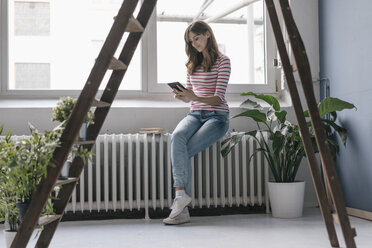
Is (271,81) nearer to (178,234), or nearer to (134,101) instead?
(134,101)

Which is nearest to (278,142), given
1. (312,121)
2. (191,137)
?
(191,137)

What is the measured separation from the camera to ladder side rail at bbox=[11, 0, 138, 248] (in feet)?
5.17

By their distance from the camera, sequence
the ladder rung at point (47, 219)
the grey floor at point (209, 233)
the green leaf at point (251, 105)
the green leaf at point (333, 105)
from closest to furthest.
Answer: the ladder rung at point (47, 219) → the grey floor at point (209, 233) → the green leaf at point (333, 105) → the green leaf at point (251, 105)

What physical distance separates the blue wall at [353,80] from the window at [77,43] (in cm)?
79

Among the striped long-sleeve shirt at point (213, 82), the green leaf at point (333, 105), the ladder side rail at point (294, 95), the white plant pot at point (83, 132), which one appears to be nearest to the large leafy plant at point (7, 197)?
the white plant pot at point (83, 132)

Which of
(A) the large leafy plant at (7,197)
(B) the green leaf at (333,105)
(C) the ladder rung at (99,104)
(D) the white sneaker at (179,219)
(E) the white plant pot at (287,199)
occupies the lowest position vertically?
(D) the white sneaker at (179,219)

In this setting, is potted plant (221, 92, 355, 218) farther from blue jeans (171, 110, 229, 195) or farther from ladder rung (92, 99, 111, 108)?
ladder rung (92, 99, 111, 108)

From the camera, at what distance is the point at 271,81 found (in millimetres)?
3771

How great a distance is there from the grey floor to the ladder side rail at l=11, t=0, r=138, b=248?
84cm

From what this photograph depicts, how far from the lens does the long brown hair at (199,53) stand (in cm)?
313

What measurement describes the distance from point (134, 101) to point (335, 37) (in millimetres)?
1566

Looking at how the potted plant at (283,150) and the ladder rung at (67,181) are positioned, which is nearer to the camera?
the ladder rung at (67,181)

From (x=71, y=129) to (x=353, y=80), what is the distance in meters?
2.22

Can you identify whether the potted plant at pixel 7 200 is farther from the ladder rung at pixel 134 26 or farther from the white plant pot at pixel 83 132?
the ladder rung at pixel 134 26
